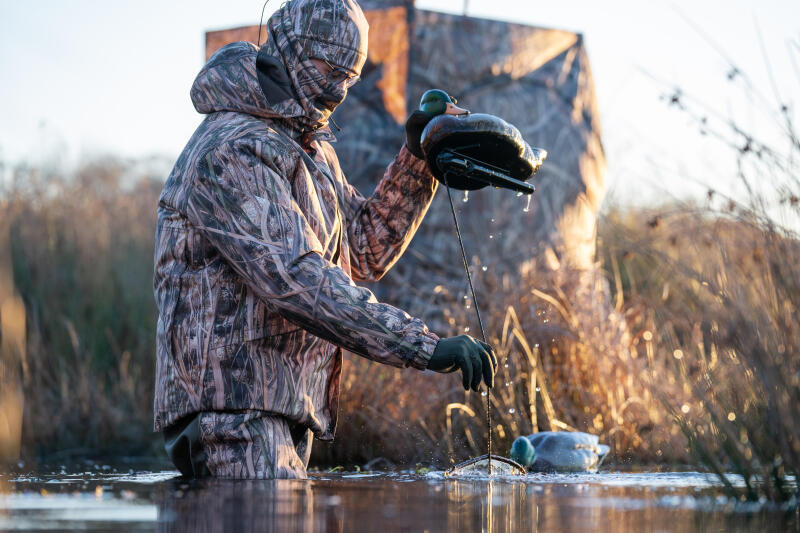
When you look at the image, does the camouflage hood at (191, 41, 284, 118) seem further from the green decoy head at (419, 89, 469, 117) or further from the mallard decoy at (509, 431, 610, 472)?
the mallard decoy at (509, 431, 610, 472)

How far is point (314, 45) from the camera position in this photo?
4.61m

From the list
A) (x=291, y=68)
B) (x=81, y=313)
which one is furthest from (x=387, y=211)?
(x=81, y=313)

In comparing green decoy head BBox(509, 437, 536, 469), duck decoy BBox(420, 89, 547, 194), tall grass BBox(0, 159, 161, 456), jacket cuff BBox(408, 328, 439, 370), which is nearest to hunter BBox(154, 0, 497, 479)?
jacket cuff BBox(408, 328, 439, 370)

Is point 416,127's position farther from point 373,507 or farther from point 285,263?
point 373,507

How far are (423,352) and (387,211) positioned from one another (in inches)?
56.9

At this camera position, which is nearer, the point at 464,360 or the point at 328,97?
the point at 464,360

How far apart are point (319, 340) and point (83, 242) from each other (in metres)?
8.35

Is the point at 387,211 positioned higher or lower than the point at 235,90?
lower

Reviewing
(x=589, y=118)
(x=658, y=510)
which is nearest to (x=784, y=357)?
(x=658, y=510)

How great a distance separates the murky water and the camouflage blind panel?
5.71 meters

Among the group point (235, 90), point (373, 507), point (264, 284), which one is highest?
point (235, 90)

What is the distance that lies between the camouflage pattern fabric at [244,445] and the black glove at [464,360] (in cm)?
65

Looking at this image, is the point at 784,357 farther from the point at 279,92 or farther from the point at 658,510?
the point at 279,92

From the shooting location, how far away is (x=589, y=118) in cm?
1197
